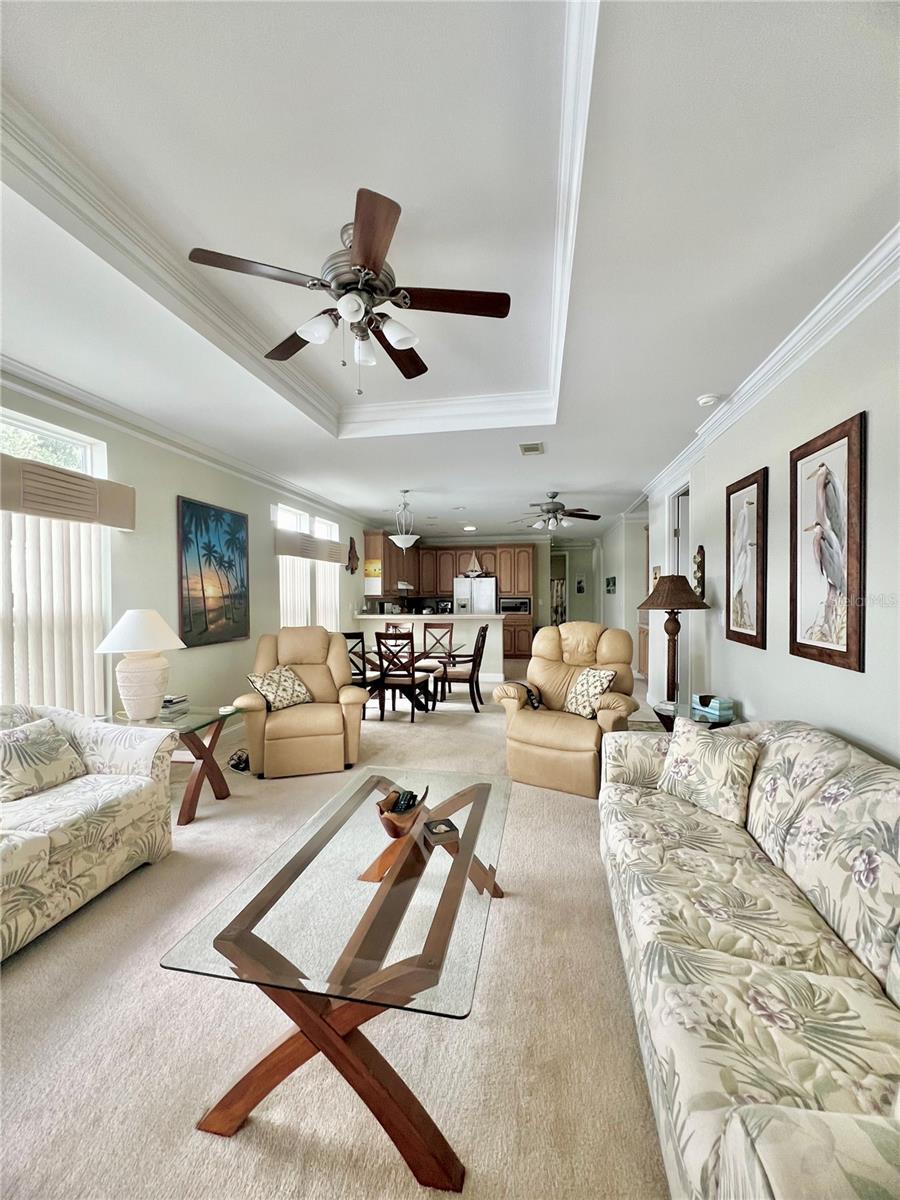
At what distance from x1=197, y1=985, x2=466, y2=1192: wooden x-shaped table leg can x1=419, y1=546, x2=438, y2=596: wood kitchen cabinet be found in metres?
8.90

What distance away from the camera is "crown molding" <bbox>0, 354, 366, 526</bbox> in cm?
263

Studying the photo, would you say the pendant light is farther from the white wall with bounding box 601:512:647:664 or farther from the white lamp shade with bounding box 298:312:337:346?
the white lamp shade with bounding box 298:312:337:346

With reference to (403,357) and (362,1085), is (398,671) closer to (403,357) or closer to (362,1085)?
(403,357)

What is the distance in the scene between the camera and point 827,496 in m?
2.13

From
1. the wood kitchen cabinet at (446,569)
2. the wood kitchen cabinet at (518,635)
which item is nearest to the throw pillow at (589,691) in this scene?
the wood kitchen cabinet at (518,635)

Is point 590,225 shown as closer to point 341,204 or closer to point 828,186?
point 828,186

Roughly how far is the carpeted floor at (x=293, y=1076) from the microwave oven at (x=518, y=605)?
745cm

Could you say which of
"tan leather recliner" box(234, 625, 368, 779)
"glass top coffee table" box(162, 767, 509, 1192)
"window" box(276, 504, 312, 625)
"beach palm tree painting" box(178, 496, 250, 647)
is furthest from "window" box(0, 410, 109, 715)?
"window" box(276, 504, 312, 625)

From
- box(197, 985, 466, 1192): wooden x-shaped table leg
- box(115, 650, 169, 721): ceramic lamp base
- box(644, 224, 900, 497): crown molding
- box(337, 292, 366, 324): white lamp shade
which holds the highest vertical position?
box(644, 224, 900, 497): crown molding

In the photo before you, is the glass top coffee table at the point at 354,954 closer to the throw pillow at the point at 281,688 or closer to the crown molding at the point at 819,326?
the throw pillow at the point at 281,688

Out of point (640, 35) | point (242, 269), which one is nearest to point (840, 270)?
point (640, 35)

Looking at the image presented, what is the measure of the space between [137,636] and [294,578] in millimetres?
2979

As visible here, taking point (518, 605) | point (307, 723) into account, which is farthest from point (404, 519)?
point (307, 723)

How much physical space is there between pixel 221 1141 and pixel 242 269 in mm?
2436
